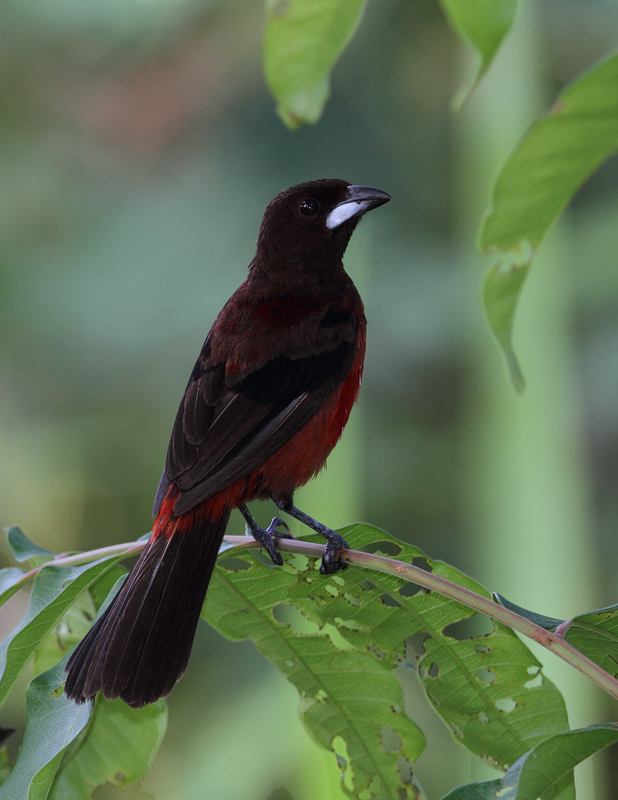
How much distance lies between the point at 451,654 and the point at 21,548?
813mm

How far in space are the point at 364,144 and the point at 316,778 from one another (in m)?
3.89

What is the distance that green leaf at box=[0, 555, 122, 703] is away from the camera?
1366 millimetres

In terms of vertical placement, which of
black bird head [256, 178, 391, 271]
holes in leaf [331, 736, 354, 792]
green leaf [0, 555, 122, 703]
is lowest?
holes in leaf [331, 736, 354, 792]

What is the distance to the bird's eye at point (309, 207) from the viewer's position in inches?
96.0

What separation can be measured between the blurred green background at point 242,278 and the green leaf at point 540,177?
2.39m

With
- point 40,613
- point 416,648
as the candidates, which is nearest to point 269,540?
point 416,648

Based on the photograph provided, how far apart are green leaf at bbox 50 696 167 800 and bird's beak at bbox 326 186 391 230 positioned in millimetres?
1364

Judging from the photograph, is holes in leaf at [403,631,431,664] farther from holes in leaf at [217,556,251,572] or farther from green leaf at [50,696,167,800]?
green leaf at [50,696,167,800]

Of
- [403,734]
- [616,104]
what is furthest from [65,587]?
[616,104]

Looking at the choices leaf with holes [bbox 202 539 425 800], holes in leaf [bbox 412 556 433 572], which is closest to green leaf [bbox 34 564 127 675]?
leaf with holes [bbox 202 539 425 800]

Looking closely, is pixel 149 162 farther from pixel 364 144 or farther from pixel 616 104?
pixel 616 104

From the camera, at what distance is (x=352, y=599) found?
1494 mm

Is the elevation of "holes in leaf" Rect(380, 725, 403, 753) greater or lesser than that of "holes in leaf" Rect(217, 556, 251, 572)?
lesser

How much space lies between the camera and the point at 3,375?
496 cm
